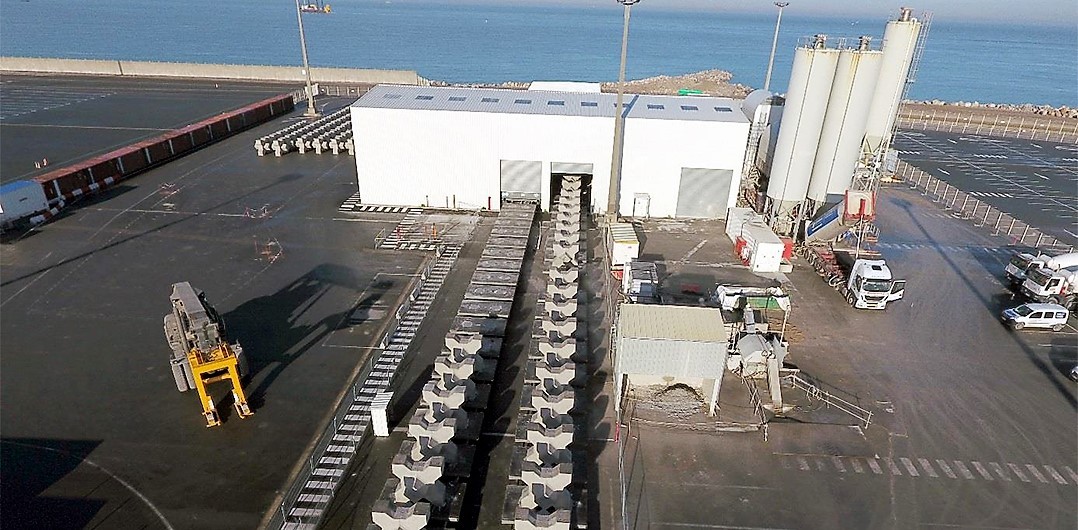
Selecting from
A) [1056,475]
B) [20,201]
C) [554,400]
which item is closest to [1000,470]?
[1056,475]

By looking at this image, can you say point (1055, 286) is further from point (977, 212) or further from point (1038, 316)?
point (977, 212)

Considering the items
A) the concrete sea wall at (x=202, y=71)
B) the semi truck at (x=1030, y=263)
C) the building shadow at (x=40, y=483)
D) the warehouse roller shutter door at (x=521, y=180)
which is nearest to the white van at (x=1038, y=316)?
the semi truck at (x=1030, y=263)

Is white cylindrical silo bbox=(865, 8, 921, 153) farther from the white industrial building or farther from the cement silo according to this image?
the white industrial building

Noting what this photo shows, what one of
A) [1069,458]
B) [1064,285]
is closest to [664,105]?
[1064,285]

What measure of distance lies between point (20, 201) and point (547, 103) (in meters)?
34.1

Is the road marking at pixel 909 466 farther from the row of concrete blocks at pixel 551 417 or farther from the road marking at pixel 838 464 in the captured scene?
the row of concrete blocks at pixel 551 417

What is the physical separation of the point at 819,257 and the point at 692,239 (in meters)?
7.52

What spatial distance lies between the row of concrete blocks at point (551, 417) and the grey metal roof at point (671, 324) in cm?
232

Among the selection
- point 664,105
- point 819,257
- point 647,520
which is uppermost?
point 664,105

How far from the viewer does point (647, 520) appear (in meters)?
17.5

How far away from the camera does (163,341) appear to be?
82.2 feet

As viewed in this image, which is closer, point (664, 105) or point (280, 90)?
point (664, 105)

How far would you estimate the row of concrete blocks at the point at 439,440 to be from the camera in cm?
1543

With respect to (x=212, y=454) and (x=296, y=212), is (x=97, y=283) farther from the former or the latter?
(x=212, y=454)
